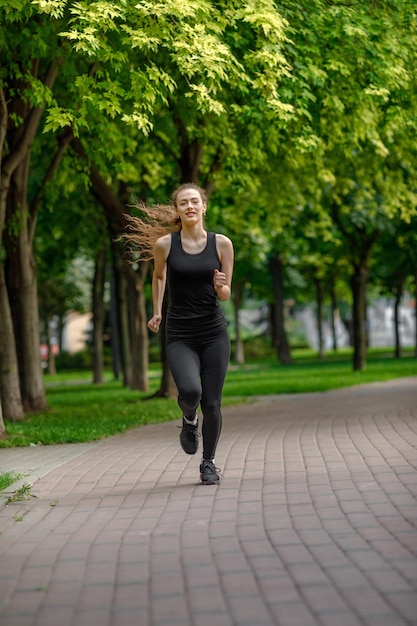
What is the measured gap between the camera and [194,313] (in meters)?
8.19

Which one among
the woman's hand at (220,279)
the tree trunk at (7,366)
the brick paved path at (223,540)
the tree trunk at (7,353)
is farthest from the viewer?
the tree trunk at (7,366)

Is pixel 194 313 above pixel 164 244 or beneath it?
beneath

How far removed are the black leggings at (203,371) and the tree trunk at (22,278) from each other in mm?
8788

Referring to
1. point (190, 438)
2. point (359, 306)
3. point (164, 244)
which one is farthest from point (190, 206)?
point (359, 306)

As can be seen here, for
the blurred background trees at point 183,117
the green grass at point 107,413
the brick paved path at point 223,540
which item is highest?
the blurred background trees at point 183,117

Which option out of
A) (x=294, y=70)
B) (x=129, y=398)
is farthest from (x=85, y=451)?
(x=129, y=398)

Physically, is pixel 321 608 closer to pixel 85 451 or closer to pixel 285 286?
pixel 85 451

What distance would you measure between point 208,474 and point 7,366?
7330mm

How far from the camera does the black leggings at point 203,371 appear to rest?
8094mm

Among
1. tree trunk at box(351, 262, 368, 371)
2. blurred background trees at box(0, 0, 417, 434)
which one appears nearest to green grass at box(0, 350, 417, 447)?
blurred background trees at box(0, 0, 417, 434)

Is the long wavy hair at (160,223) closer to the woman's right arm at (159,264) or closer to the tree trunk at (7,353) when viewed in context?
the woman's right arm at (159,264)

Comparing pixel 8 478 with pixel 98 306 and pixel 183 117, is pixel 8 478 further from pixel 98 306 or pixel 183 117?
pixel 98 306

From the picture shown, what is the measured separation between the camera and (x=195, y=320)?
323 inches

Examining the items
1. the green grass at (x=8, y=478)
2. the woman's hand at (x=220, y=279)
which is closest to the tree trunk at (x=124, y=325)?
the green grass at (x=8, y=478)
